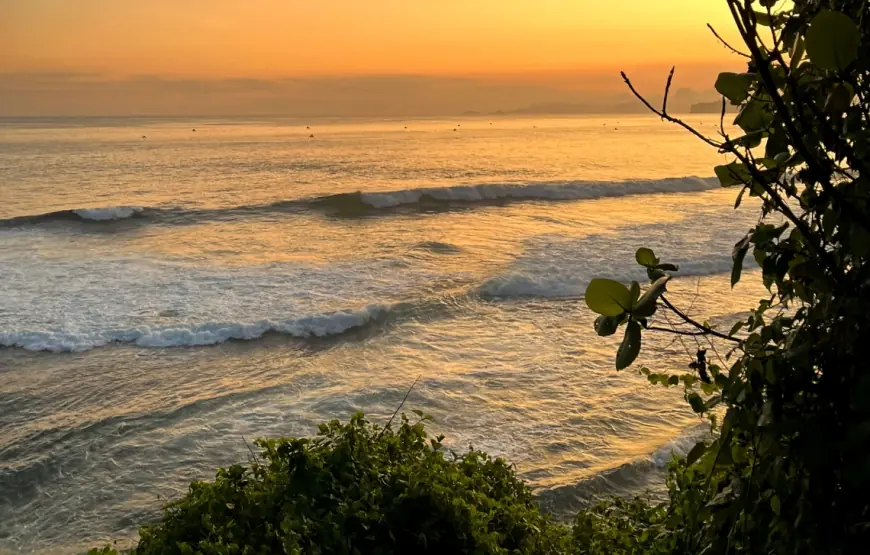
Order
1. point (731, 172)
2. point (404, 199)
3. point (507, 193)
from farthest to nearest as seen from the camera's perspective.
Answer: point (507, 193) < point (404, 199) < point (731, 172)

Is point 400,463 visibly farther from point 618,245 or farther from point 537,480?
point 618,245

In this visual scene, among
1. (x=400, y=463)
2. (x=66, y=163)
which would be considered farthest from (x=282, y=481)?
(x=66, y=163)

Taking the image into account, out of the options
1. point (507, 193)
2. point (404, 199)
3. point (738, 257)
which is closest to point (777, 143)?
point (738, 257)

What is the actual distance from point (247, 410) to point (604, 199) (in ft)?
69.3

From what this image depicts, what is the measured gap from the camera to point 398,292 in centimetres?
1105

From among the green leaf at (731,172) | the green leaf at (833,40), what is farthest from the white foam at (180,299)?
the green leaf at (833,40)

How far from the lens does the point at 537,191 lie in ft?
88.2

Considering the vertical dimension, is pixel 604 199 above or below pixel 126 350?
above

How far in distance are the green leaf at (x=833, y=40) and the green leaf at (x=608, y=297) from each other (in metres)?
0.50

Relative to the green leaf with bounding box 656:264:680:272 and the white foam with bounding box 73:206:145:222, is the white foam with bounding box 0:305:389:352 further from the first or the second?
the white foam with bounding box 73:206:145:222

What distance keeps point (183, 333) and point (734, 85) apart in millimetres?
8607

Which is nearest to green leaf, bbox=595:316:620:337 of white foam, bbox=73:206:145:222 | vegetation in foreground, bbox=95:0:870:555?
vegetation in foreground, bbox=95:0:870:555

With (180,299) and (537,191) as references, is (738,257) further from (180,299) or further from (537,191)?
(537,191)

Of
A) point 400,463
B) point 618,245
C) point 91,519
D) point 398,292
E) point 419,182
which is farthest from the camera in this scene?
point 419,182
